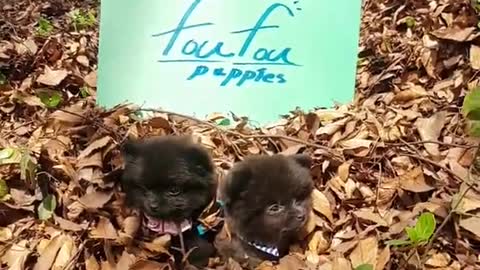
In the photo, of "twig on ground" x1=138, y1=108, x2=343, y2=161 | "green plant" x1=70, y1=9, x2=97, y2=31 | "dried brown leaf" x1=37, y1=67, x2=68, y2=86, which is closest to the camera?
"twig on ground" x1=138, y1=108, x2=343, y2=161

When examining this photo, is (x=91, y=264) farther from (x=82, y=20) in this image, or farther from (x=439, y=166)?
(x=82, y=20)

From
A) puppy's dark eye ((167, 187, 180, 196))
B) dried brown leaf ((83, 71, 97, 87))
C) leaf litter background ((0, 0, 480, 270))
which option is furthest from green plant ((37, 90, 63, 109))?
puppy's dark eye ((167, 187, 180, 196))

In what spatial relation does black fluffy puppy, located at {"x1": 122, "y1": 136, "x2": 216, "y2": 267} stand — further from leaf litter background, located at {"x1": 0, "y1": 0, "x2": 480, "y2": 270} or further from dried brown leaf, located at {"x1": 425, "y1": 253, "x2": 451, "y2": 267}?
dried brown leaf, located at {"x1": 425, "y1": 253, "x2": 451, "y2": 267}

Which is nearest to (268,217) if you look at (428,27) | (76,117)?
(76,117)

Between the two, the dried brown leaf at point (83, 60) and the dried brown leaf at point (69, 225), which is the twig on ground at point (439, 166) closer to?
the dried brown leaf at point (69, 225)

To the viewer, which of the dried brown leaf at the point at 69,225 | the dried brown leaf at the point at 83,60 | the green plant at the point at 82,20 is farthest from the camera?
the green plant at the point at 82,20

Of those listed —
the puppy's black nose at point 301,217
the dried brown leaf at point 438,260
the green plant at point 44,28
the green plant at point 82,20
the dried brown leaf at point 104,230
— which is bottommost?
the green plant at point 82,20

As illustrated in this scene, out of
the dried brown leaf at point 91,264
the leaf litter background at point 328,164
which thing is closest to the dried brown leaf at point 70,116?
the leaf litter background at point 328,164
